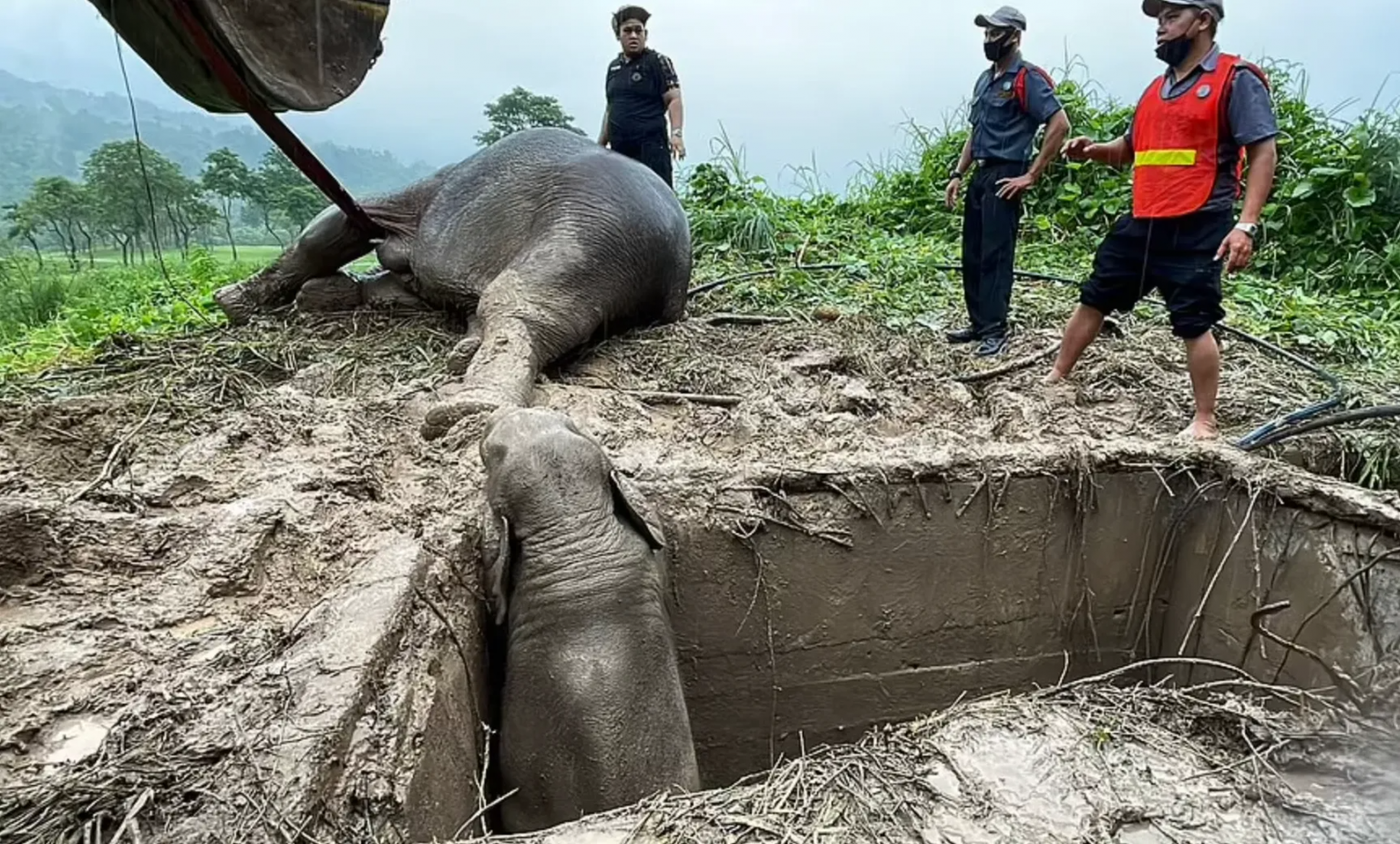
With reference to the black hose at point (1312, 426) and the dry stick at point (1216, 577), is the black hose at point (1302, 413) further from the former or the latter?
the dry stick at point (1216, 577)

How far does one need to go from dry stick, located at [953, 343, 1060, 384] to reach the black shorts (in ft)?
2.37

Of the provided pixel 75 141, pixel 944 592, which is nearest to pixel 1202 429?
pixel 944 592

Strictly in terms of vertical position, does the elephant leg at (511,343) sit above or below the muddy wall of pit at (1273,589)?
above

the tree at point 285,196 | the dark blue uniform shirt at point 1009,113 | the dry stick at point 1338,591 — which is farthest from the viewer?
the tree at point 285,196

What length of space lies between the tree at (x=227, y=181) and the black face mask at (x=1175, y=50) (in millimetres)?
6672

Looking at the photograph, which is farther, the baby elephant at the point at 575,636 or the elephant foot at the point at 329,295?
the elephant foot at the point at 329,295

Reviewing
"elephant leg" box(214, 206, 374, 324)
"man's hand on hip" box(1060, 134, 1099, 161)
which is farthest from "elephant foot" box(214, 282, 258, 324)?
"man's hand on hip" box(1060, 134, 1099, 161)

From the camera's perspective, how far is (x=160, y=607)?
198 cm

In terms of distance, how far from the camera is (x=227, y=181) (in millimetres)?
7398

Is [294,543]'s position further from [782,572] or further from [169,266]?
[169,266]

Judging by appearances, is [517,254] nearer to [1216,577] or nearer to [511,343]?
[511,343]

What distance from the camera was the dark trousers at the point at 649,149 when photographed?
625 cm

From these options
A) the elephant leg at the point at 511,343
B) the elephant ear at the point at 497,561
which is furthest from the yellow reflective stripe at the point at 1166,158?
the elephant ear at the point at 497,561

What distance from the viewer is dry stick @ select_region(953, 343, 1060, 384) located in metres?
4.12
